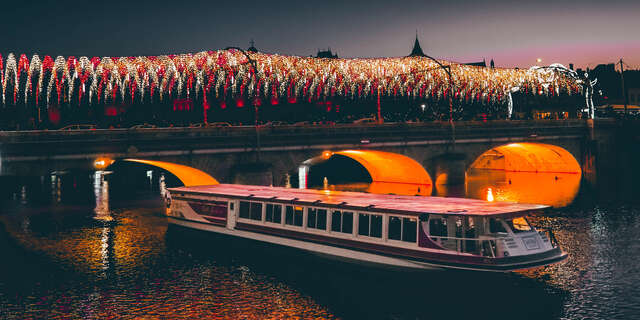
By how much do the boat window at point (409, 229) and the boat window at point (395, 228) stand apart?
293mm

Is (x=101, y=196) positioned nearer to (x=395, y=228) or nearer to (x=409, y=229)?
(x=395, y=228)

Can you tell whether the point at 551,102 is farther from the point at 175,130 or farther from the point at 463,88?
the point at 175,130

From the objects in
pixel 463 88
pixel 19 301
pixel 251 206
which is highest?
pixel 463 88

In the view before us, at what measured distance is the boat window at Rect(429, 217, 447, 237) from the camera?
99.9 feet

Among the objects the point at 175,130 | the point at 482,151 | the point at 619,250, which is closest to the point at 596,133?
the point at 482,151

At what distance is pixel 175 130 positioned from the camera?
2215 inches

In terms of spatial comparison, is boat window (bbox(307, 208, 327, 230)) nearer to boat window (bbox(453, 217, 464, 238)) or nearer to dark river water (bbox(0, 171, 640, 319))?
dark river water (bbox(0, 171, 640, 319))

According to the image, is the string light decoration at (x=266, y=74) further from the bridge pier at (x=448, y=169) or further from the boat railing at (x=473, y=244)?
the boat railing at (x=473, y=244)

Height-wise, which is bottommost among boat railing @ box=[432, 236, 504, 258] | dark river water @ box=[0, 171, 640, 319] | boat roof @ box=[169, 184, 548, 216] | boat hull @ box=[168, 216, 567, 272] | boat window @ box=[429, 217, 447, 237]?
dark river water @ box=[0, 171, 640, 319]

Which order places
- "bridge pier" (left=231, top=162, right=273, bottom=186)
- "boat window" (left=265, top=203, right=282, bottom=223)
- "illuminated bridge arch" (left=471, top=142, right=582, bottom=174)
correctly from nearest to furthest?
"boat window" (left=265, top=203, right=282, bottom=223)
"bridge pier" (left=231, top=162, right=273, bottom=186)
"illuminated bridge arch" (left=471, top=142, right=582, bottom=174)

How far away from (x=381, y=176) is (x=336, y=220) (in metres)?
52.8

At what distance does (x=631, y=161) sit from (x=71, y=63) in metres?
78.8

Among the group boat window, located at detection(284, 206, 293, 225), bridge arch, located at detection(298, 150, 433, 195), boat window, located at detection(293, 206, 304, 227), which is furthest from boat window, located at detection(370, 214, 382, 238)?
bridge arch, located at detection(298, 150, 433, 195)

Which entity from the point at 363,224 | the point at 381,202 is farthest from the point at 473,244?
the point at 381,202
